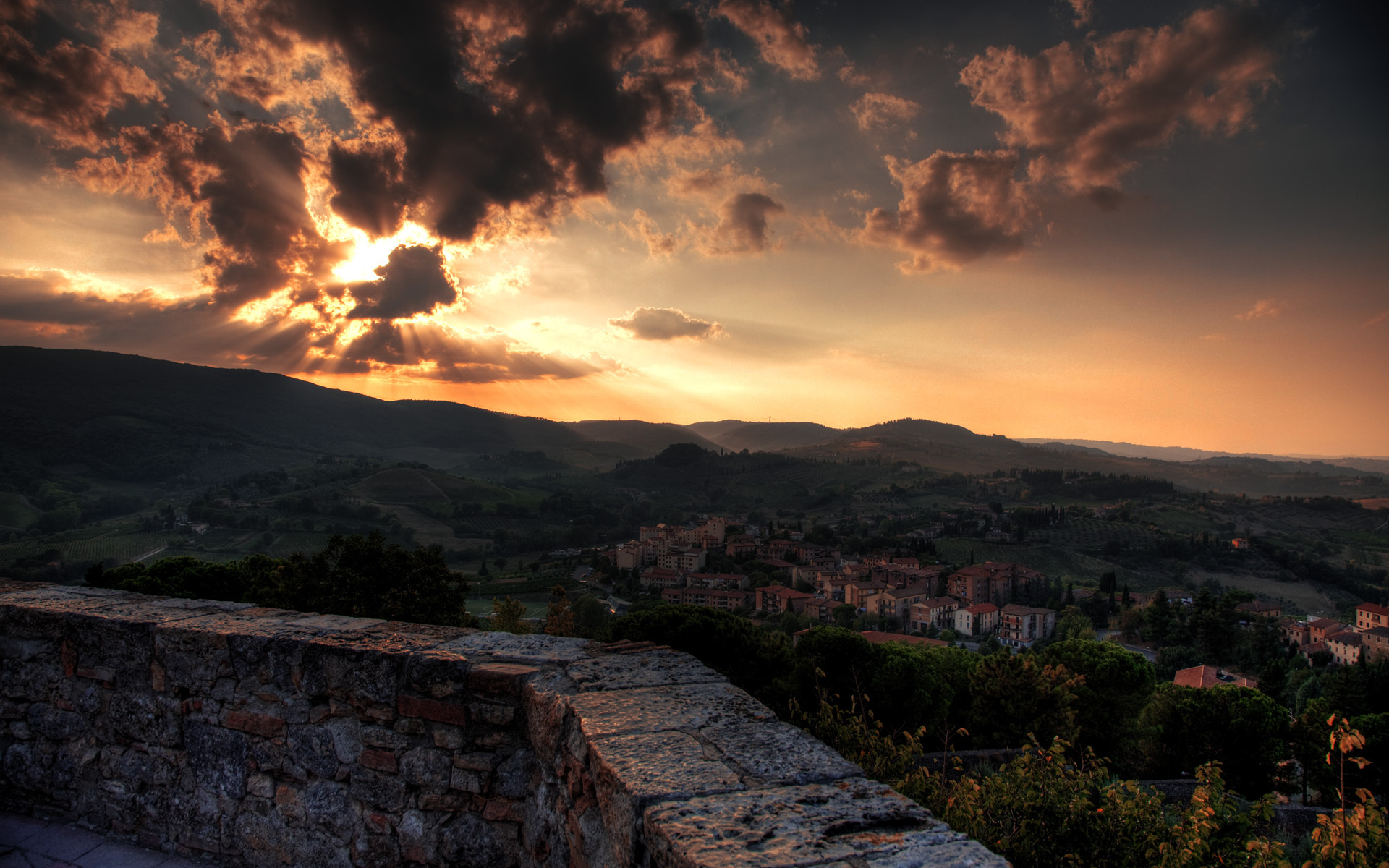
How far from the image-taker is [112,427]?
10175 centimetres

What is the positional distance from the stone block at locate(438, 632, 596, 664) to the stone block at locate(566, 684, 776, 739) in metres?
0.49

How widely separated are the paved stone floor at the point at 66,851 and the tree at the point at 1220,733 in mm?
21394

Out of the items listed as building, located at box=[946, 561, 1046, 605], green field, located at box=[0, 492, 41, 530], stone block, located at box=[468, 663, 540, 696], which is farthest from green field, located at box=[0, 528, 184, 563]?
building, located at box=[946, 561, 1046, 605]

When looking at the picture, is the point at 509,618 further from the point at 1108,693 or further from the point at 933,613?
the point at 933,613

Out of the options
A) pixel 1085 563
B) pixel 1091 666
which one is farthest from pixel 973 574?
pixel 1091 666

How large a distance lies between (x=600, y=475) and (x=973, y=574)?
356ft

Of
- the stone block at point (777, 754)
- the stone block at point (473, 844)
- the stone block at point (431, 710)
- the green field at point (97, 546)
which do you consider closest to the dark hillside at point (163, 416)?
the green field at point (97, 546)

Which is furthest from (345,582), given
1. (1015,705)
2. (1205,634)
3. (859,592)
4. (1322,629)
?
(1322,629)

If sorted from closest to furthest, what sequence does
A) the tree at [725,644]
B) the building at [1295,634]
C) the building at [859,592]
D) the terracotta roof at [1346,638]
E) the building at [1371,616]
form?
the tree at [725,644]
the terracotta roof at [1346,638]
the building at [1295,634]
the building at [1371,616]
the building at [859,592]

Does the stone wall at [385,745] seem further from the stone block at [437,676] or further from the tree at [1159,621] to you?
the tree at [1159,621]

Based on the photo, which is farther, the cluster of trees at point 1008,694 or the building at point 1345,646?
the building at point 1345,646

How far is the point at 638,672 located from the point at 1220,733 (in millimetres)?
21318

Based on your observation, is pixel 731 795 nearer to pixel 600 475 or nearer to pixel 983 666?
pixel 983 666

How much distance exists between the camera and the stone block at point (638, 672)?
8.20ft
